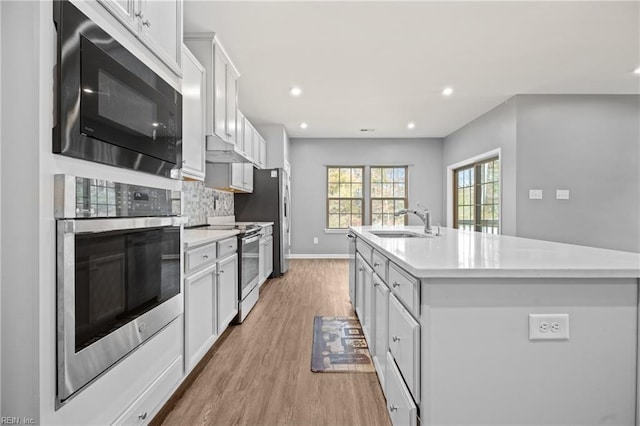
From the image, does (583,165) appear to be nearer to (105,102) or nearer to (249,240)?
(249,240)

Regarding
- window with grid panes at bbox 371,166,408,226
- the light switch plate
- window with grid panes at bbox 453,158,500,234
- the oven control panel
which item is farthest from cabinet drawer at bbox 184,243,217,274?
window with grid panes at bbox 371,166,408,226

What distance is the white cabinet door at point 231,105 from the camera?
10.5ft

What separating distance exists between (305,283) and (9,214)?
399cm

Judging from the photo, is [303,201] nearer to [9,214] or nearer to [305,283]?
[305,283]

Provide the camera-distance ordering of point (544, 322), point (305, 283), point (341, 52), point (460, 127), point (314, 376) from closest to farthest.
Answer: point (544, 322) → point (314, 376) → point (341, 52) → point (305, 283) → point (460, 127)

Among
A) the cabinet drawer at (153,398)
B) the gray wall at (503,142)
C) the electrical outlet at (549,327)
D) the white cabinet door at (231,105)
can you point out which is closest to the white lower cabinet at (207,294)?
the cabinet drawer at (153,398)

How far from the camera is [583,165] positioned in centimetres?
450

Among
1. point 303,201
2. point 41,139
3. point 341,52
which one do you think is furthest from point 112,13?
point 303,201

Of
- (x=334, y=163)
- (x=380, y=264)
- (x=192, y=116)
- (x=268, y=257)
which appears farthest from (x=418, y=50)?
(x=334, y=163)

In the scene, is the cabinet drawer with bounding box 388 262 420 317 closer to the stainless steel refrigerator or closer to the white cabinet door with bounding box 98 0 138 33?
the white cabinet door with bounding box 98 0 138 33

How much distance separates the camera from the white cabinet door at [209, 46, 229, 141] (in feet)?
9.48

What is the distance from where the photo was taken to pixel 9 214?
0.90 meters

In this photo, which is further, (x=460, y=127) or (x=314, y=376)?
(x=460, y=127)

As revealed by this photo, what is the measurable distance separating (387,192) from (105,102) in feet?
21.1
